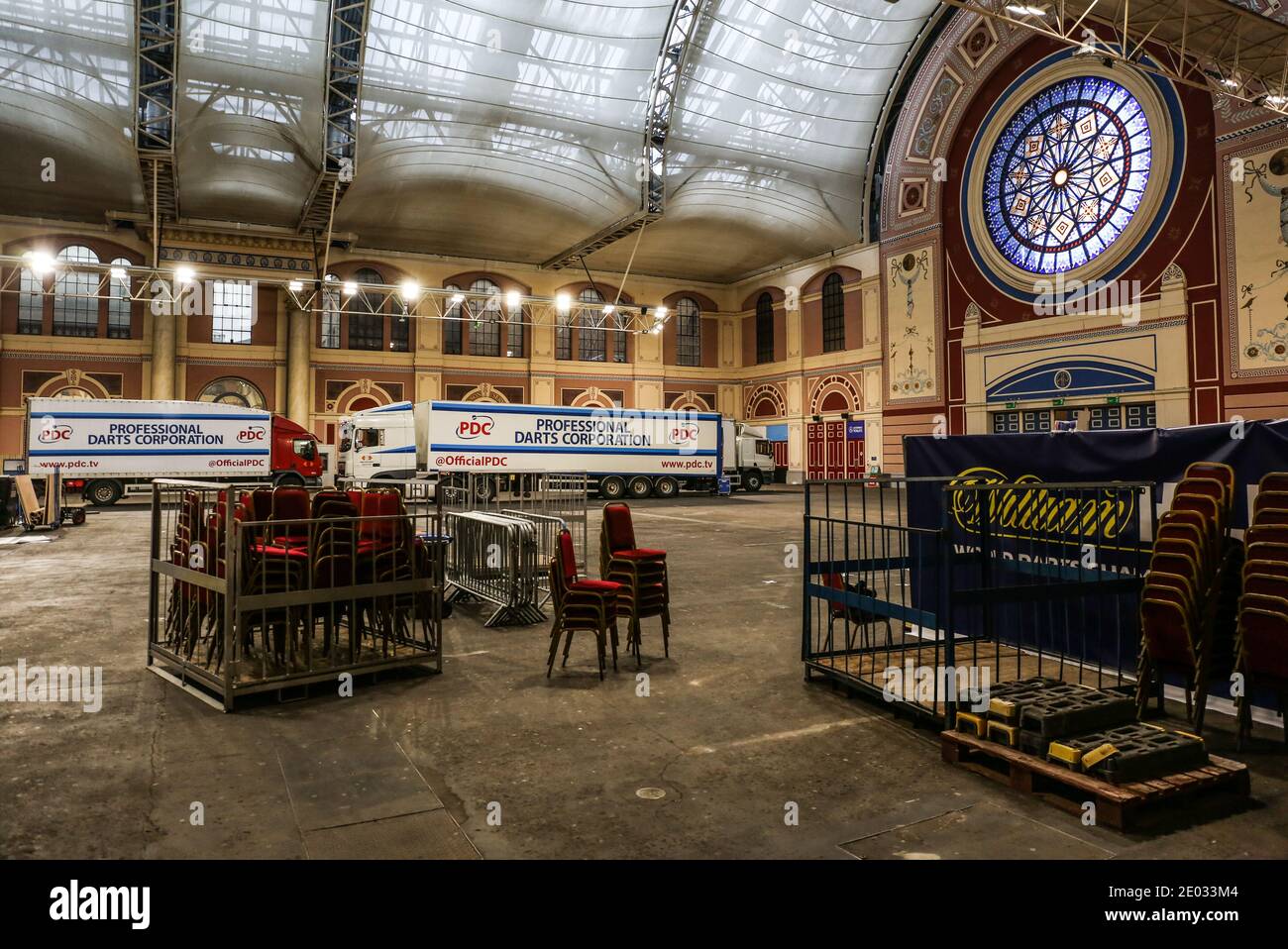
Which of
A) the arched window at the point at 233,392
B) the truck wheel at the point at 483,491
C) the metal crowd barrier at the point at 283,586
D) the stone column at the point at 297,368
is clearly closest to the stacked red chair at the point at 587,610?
the metal crowd barrier at the point at 283,586

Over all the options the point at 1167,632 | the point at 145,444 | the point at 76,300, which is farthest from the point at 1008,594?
the point at 76,300

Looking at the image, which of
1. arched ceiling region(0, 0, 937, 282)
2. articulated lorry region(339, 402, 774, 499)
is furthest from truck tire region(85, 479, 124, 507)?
arched ceiling region(0, 0, 937, 282)

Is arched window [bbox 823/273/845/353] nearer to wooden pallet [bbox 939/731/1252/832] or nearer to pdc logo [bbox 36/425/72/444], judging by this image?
pdc logo [bbox 36/425/72/444]

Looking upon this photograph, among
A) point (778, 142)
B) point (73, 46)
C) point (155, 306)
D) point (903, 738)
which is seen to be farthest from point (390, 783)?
point (155, 306)

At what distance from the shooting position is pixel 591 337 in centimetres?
3722

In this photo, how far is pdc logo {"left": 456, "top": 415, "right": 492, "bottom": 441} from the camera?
26016mm

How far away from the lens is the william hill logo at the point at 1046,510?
19.0 feet

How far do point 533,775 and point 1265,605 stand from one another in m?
4.15

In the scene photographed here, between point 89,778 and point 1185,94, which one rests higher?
point 1185,94

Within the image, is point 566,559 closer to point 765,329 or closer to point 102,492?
point 102,492

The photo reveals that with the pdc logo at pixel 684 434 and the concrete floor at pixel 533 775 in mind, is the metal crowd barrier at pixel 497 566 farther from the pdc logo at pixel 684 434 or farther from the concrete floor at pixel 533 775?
the pdc logo at pixel 684 434

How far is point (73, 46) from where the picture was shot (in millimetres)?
19609
